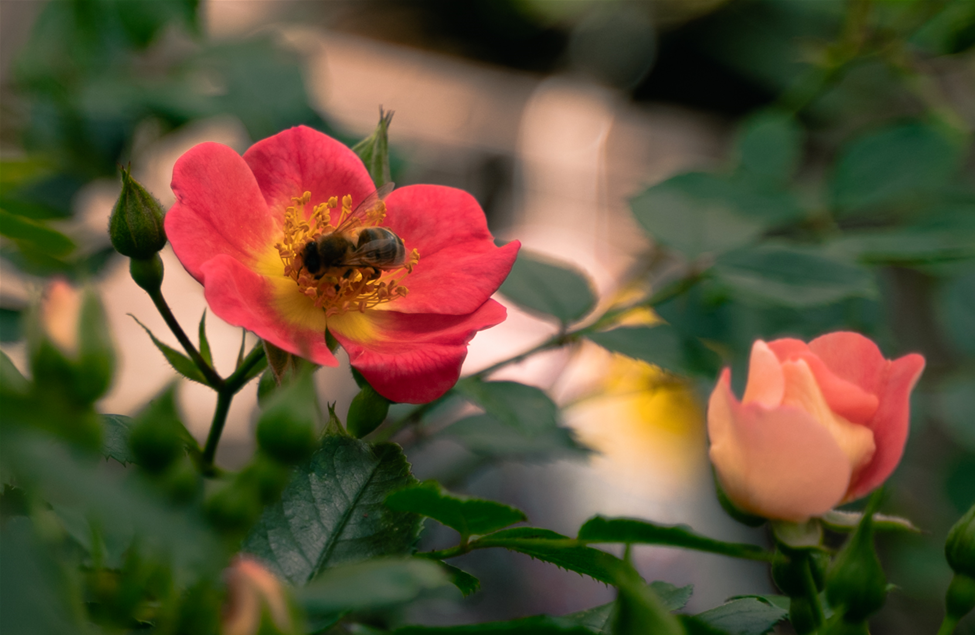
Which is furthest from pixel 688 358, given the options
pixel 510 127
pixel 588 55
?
pixel 588 55

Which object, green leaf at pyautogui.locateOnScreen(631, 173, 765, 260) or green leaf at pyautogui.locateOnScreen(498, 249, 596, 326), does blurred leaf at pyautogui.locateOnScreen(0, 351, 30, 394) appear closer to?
green leaf at pyautogui.locateOnScreen(498, 249, 596, 326)

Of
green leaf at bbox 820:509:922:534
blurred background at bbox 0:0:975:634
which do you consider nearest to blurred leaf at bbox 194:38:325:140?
blurred background at bbox 0:0:975:634

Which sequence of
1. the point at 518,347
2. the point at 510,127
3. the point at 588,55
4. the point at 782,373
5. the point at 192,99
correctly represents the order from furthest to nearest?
the point at 588,55
the point at 510,127
the point at 518,347
the point at 192,99
the point at 782,373

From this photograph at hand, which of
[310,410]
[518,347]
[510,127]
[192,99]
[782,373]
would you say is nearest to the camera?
[310,410]

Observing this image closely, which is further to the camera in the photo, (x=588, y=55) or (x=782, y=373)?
(x=588, y=55)

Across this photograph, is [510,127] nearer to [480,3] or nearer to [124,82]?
[480,3]

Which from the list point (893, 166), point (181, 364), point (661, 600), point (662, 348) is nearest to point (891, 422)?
point (661, 600)
